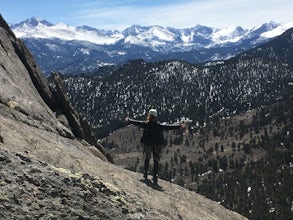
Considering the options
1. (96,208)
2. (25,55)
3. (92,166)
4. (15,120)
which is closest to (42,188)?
(96,208)

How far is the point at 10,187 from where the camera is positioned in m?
16.7

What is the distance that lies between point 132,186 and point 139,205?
12.9ft

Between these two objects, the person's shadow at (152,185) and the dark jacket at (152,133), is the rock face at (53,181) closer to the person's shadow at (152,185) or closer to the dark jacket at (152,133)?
the person's shadow at (152,185)

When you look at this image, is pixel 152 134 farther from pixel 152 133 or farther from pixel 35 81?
pixel 35 81

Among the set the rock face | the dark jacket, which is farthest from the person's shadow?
the dark jacket

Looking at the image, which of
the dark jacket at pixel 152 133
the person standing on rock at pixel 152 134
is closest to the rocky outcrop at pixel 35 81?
the person standing on rock at pixel 152 134

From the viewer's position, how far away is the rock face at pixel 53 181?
17.1 metres

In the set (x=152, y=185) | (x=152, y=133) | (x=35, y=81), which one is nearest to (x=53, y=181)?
(x=152, y=133)

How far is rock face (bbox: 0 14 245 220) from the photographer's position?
17.1 meters

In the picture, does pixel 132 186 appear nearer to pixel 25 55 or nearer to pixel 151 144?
pixel 151 144

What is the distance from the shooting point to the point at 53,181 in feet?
60.1

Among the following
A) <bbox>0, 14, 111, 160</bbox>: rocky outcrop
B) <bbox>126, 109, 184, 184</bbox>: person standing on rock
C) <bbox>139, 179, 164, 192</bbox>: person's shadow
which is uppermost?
<bbox>0, 14, 111, 160</bbox>: rocky outcrop

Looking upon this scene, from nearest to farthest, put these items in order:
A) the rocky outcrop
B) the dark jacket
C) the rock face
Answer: the rock face < the dark jacket < the rocky outcrop

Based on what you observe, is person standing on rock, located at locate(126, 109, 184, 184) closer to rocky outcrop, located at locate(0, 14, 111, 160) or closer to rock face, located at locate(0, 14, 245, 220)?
rock face, located at locate(0, 14, 245, 220)
